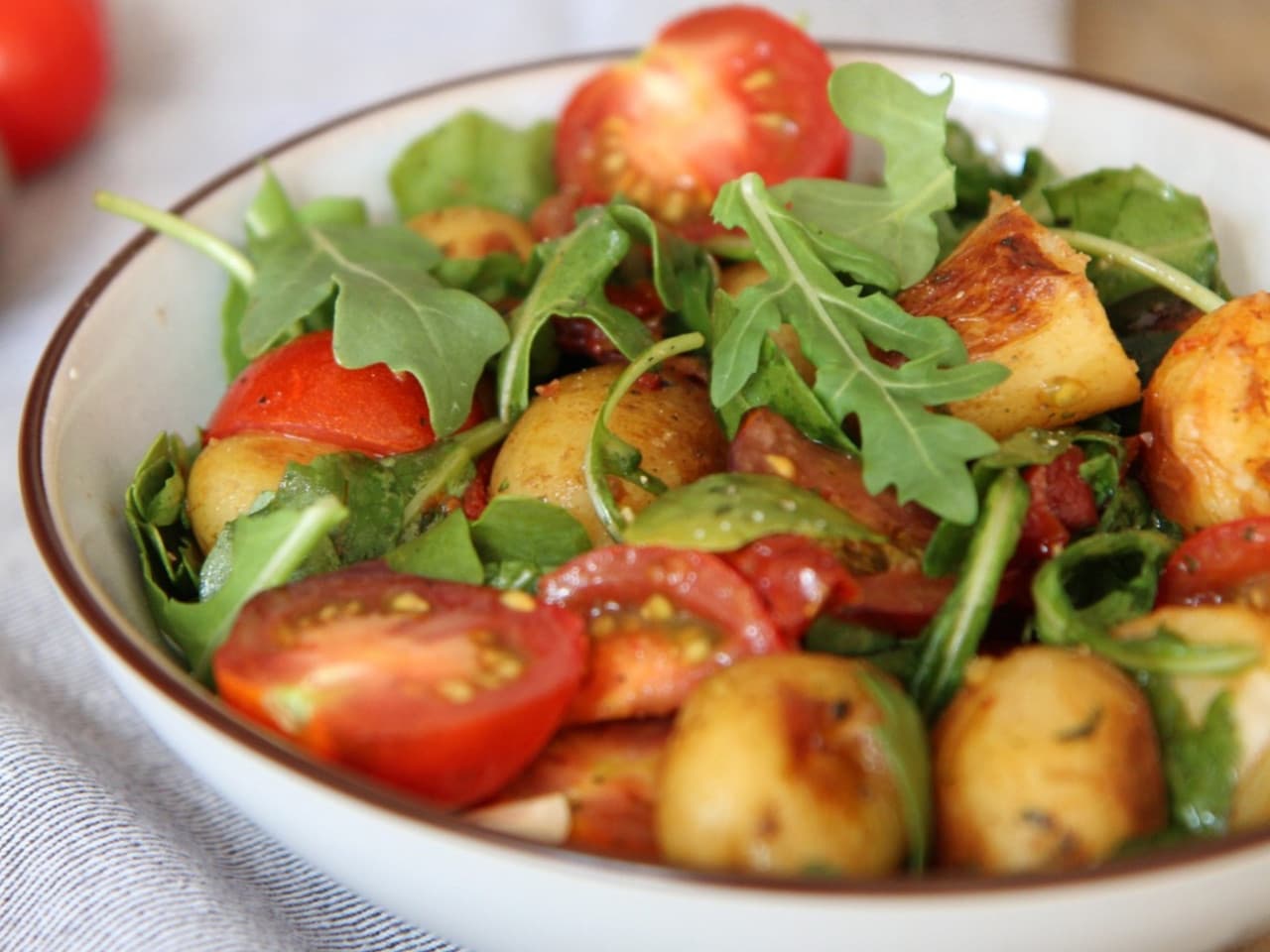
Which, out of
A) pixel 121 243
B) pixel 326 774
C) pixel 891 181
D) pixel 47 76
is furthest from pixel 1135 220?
pixel 47 76

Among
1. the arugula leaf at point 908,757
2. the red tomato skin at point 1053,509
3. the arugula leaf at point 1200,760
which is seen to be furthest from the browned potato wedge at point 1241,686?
the arugula leaf at point 908,757

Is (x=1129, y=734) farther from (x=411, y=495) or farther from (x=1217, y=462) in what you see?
(x=411, y=495)

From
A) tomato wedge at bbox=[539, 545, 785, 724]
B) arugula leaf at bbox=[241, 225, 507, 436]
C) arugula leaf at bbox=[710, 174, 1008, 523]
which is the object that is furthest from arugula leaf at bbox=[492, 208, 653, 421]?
tomato wedge at bbox=[539, 545, 785, 724]

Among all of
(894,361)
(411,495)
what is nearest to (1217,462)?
(894,361)

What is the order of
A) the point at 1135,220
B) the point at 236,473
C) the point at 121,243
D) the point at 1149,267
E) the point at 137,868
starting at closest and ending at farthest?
1. the point at 137,868
2. the point at 236,473
3. the point at 1149,267
4. the point at 1135,220
5. the point at 121,243

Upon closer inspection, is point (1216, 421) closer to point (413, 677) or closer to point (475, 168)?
point (413, 677)

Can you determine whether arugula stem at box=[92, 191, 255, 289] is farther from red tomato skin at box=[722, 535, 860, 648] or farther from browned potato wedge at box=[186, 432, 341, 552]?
red tomato skin at box=[722, 535, 860, 648]
